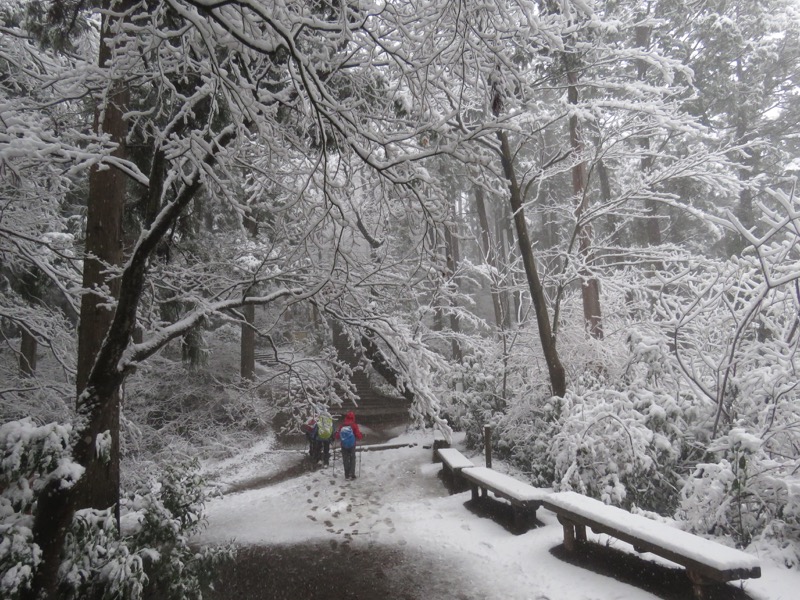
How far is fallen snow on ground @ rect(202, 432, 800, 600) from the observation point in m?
4.89

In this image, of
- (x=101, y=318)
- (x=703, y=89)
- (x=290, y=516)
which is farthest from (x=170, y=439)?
(x=703, y=89)

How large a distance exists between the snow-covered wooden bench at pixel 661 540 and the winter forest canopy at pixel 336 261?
2.66 ft

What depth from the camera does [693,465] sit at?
6.29 m

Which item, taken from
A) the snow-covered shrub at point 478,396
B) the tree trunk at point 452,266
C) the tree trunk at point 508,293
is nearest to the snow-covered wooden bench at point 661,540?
the tree trunk at point 452,266

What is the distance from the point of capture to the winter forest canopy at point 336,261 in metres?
3.09

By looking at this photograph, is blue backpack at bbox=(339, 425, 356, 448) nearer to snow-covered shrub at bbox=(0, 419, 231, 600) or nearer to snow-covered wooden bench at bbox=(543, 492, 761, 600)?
snow-covered wooden bench at bbox=(543, 492, 761, 600)

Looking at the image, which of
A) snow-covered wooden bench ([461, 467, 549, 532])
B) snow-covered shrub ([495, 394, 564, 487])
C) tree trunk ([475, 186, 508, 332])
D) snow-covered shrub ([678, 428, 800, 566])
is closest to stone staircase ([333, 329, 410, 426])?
tree trunk ([475, 186, 508, 332])

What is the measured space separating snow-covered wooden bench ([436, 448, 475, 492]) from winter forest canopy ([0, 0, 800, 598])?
1312mm

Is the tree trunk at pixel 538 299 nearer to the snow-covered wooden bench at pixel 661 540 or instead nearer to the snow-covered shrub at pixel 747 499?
the snow-covered wooden bench at pixel 661 540

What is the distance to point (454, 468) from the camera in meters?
8.70

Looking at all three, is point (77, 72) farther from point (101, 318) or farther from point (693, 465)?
point (693, 465)

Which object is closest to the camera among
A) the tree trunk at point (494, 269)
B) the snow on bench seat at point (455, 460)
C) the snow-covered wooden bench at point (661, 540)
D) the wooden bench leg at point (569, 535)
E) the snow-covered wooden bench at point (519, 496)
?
the snow-covered wooden bench at point (661, 540)

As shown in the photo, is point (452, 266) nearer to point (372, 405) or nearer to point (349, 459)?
point (349, 459)

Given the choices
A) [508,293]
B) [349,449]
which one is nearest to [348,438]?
[349,449]
